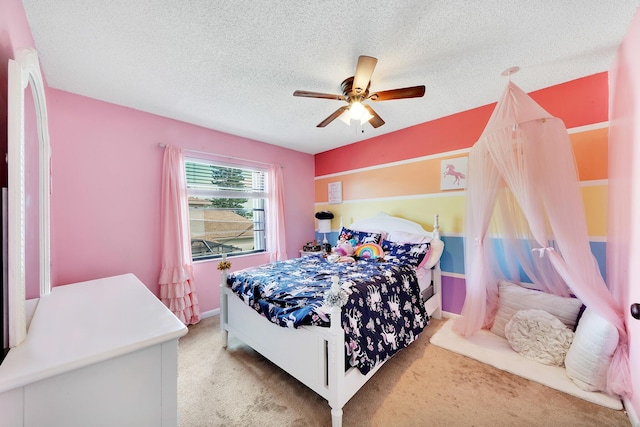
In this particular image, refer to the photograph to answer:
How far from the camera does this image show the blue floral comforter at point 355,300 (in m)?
1.68

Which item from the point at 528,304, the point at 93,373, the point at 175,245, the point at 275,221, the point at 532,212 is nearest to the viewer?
the point at 93,373

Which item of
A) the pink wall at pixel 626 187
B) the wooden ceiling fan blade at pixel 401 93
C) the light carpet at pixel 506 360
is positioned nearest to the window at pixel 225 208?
the wooden ceiling fan blade at pixel 401 93

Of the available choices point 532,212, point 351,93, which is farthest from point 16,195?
point 532,212

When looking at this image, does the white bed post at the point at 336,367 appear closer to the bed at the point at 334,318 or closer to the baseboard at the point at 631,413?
the bed at the point at 334,318

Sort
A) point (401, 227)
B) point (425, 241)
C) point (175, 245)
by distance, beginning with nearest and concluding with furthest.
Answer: point (175, 245), point (425, 241), point (401, 227)

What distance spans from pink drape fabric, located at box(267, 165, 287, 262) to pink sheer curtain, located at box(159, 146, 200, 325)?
1.28 meters

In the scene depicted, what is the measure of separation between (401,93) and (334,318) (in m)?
1.74

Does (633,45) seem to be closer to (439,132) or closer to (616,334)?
(439,132)

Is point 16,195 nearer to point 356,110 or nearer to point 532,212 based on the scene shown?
point 356,110

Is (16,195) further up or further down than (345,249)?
further up

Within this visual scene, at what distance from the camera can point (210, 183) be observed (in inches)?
135

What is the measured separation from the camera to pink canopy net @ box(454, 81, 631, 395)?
1.79 metres

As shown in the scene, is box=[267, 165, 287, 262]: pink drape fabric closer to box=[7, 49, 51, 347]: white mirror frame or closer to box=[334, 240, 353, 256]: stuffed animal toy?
box=[334, 240, 353, 256]: stuffed animal toy

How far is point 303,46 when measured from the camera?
1.74 m
